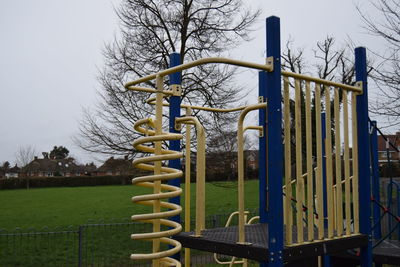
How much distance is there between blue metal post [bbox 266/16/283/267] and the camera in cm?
271

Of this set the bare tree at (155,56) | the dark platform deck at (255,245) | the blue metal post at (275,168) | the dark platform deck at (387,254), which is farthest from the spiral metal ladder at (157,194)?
the bare tree at (155,56)

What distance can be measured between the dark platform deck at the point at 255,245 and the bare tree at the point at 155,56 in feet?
27.6

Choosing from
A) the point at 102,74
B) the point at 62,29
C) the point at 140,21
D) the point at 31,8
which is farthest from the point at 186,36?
the point at 62,29

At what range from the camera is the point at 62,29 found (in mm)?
15484

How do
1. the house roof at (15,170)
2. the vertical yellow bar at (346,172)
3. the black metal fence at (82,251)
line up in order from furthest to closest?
the house roof at (15,170) → the black metal fence at (82,251) → the vertical yellow bar at (346,172)

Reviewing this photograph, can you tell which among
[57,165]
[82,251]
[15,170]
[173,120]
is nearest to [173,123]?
[173,120]

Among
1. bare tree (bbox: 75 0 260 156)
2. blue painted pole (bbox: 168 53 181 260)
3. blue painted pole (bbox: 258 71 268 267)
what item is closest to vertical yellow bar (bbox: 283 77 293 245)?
blue painted pole (bbox: 168 53 181 260)

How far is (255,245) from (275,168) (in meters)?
0.60

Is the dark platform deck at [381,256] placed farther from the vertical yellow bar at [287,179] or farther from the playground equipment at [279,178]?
the vertical yellow bar at [287,179]

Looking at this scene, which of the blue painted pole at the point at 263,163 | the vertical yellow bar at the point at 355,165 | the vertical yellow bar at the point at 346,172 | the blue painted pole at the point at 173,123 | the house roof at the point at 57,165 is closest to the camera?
the vertical yellow bar at the point at 346,172

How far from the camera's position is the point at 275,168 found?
108 inches

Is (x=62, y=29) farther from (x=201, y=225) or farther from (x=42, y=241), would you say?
(x=201, y=225)

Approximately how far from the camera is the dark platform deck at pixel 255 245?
9.27 ft

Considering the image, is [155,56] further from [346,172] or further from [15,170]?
[15,170]
